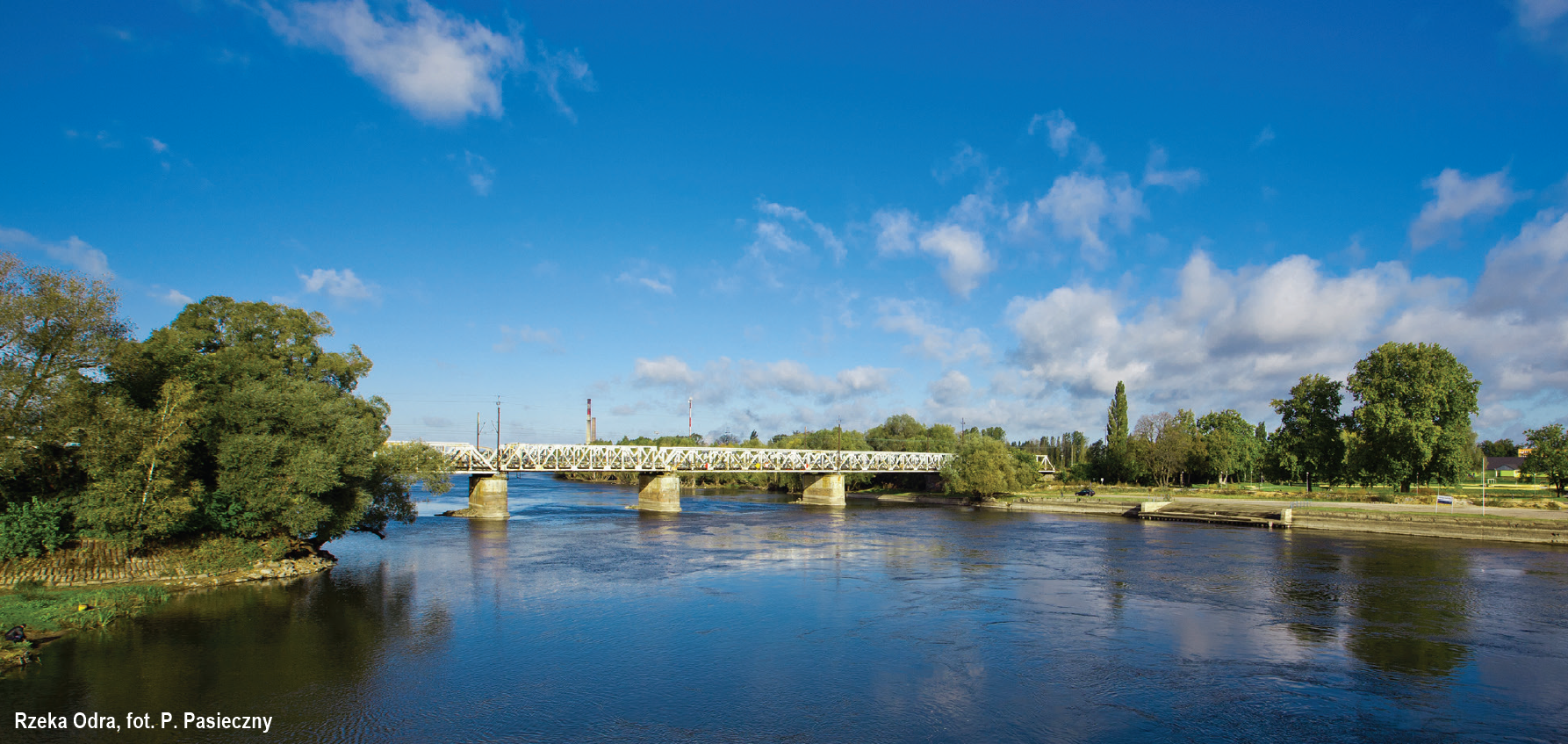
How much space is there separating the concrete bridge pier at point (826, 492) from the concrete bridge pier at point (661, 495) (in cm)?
2285

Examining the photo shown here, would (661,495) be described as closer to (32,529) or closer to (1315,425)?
(32,529)

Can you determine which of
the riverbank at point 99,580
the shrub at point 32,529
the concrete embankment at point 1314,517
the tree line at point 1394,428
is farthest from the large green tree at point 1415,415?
the shrub at point 32,529

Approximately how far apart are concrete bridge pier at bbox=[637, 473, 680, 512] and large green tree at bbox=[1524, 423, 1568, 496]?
85.5 meters

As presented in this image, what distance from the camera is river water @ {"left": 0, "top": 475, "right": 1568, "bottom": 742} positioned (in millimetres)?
16234

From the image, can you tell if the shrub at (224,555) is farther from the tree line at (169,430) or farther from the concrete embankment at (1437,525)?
the concrete embankment at (1437,525)

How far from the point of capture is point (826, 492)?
9944 cm

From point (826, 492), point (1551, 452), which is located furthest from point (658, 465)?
point (1551, 452)

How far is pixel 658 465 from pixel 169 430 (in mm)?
61222

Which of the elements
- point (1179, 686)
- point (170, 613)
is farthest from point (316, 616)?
point (1179, 686)

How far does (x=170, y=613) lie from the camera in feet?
83.0

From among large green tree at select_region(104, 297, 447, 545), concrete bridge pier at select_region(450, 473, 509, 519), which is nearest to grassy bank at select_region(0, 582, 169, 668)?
large green tree at select_region(104, 297, 447, 545)

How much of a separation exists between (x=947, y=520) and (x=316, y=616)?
184 ft

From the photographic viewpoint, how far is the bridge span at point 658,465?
70881 mm

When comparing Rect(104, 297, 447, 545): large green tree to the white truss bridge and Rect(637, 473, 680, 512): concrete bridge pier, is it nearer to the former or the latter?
the white truss bridge
